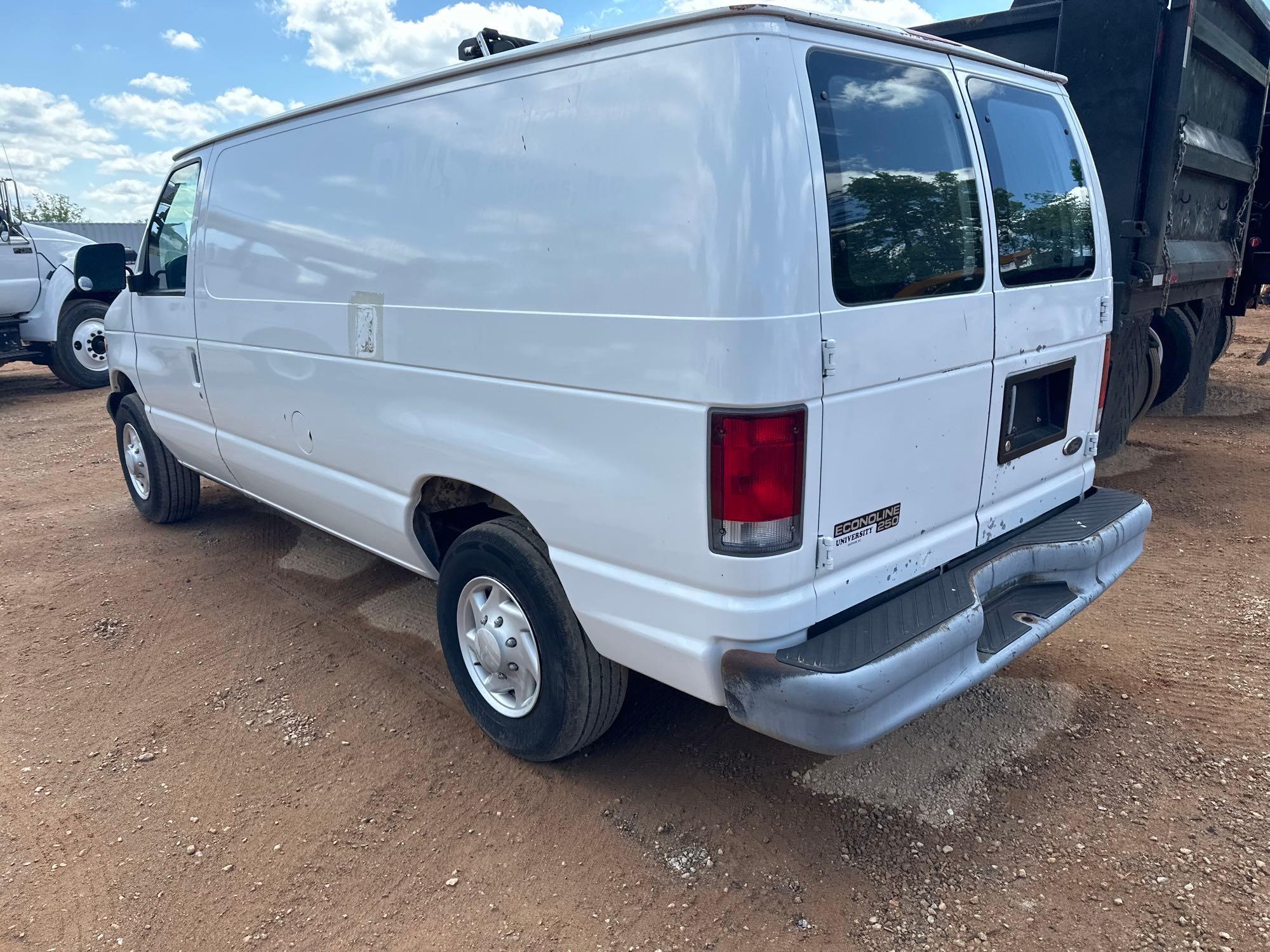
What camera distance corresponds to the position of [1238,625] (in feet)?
13.0

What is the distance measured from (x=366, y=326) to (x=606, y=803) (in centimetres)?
189

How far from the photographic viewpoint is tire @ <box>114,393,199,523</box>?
5656 millimetres

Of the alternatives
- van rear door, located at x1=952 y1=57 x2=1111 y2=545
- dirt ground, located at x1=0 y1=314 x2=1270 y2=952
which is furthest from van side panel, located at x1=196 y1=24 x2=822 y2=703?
van rear door, located at x1=952 y1=57 x2=1111 y2=545

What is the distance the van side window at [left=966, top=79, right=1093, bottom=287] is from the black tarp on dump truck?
1941 mm

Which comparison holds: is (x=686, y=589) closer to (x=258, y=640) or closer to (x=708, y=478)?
(x=708, y=478)

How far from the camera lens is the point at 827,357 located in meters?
2.29

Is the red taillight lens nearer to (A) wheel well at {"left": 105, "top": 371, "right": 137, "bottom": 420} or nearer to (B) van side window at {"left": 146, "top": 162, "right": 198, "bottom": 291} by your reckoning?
(B) van side window at {"left": 146, "top": 162, "right": 198, "bottom": 291}

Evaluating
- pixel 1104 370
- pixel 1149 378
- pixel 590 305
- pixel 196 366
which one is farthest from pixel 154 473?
pixel 1149 378

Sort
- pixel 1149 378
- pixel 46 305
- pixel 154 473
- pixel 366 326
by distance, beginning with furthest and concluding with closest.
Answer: pixel 46 305, pixel 1149 378, pixel 154 473, pixel 366 326

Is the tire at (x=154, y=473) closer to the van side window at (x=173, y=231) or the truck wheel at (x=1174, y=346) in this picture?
the van side window at (x=173, y=231)

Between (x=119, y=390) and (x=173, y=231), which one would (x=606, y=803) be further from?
(x=119, y=390)

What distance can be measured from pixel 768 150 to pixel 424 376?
4.69 ft

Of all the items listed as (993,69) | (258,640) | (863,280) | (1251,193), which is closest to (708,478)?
(863,280)

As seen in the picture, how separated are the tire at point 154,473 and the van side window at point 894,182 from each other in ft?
15.5
